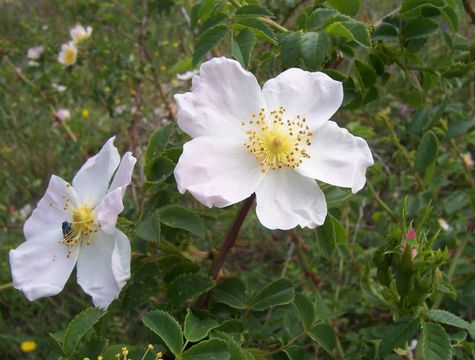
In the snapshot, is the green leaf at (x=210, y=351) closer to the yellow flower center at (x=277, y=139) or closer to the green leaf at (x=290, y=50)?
the yellow flower center at (x=277, y=139)

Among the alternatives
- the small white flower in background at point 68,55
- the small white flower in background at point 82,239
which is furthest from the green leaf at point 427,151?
the small white flower in background at point 68,55

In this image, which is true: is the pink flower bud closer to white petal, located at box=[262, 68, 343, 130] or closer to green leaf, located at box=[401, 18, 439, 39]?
white petal, located at box=[262, 68, 343, 130]

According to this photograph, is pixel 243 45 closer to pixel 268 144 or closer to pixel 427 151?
pixel 268 144

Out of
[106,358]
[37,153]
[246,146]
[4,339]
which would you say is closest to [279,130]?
[246,146]

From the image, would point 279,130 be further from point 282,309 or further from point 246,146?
point 282,309

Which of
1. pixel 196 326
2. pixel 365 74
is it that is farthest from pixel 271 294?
pixel 365 74
